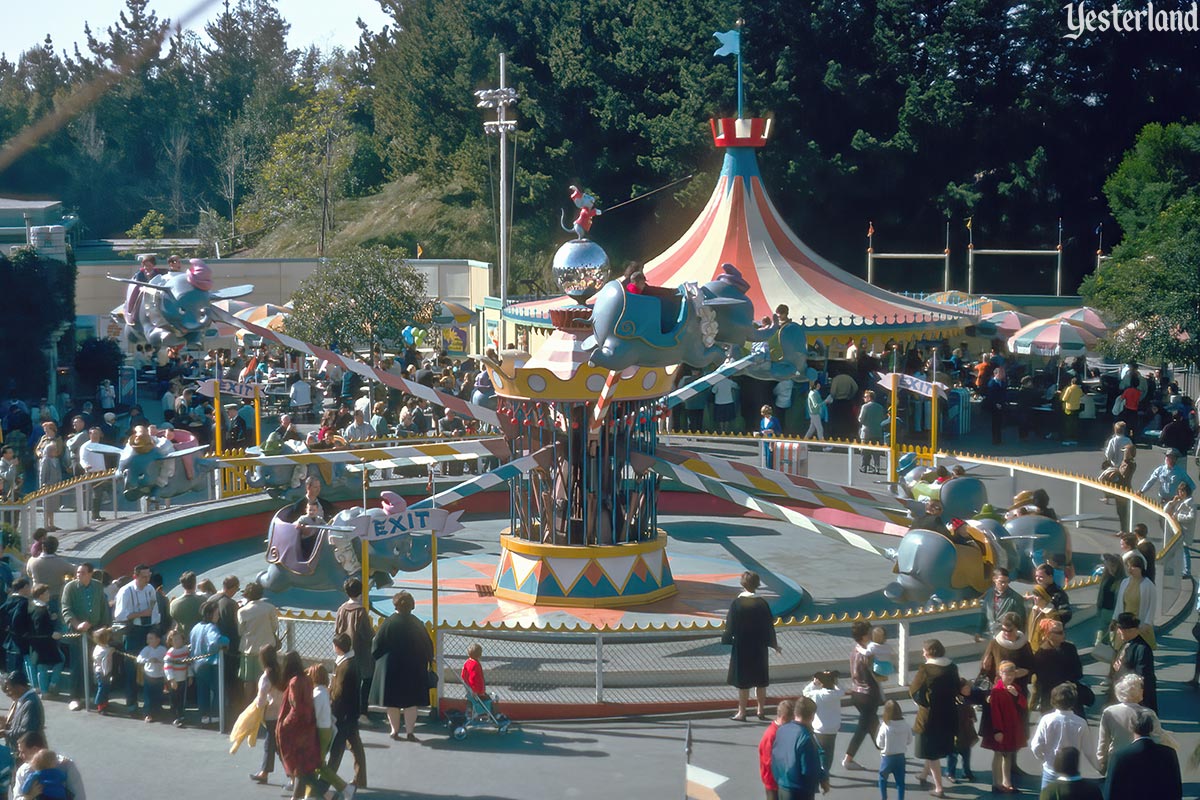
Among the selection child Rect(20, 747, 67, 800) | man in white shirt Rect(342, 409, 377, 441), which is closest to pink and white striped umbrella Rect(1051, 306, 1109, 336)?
man in white shirt Rect(342, 409, 377, 441)

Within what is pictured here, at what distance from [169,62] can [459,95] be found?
93.2ft

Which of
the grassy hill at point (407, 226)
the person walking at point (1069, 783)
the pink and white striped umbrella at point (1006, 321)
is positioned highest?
the grassy hill at point (407, 226)

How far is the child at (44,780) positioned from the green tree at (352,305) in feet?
76.9

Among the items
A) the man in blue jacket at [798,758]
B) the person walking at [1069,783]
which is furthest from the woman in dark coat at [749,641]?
the person walking at [1069,783]

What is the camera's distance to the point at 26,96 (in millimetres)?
77750

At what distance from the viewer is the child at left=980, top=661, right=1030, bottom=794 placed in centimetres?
1005

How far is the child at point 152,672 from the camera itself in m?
11.6

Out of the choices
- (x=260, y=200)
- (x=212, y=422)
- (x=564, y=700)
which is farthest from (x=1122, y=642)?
(x=260, y=200)

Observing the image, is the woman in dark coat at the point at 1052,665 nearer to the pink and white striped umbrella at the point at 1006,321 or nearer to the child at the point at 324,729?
the child at the point at 324,729

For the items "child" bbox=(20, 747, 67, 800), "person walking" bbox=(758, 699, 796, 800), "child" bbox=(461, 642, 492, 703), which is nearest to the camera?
"child" bbox=(20, 747, 67, 800)

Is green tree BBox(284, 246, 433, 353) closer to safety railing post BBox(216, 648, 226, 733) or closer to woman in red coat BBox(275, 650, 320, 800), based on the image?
safety railing post BBox(216, 648, 226, 733)

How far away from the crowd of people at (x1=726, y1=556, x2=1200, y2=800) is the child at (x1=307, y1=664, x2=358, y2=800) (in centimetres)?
279
